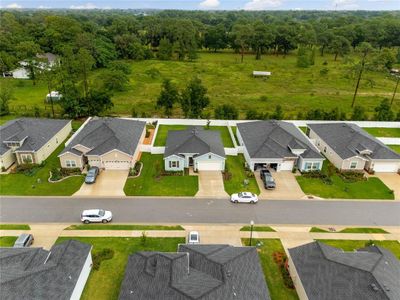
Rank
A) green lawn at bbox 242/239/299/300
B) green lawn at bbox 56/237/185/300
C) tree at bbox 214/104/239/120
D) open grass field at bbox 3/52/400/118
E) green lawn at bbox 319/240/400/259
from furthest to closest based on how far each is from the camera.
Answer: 1. open grass field at bbox 3/52/400/118
2. tree at bbox 214/104/239/120
3. green lawn at bbox 319/240/400/259
4. green lawn at bbox 242/239/299/300
5. green lawn at bbox 56/237/185/300

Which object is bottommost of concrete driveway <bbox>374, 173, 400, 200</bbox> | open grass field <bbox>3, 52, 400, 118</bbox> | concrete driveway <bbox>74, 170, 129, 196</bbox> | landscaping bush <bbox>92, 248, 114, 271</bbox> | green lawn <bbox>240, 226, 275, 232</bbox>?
open grass field <bbox>3, 52, 400, 118</bbox>

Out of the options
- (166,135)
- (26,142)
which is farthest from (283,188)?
(26,142)

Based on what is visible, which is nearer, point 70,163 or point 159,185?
point 159,185

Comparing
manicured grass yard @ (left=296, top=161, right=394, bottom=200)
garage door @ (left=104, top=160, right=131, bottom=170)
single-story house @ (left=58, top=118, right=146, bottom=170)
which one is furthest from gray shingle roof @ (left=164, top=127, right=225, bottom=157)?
manicured grass yard @ (left=296, top=161, right=394, bottom=200)

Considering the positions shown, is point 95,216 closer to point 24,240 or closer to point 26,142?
point 24,240

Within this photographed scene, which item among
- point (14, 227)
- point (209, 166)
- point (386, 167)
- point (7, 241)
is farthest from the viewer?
point (386, 167)

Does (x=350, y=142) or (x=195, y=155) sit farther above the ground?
(x=350, y=142)

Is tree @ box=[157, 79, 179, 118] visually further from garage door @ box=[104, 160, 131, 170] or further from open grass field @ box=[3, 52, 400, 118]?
garage door @ box=[104, 160, 131, 170]
